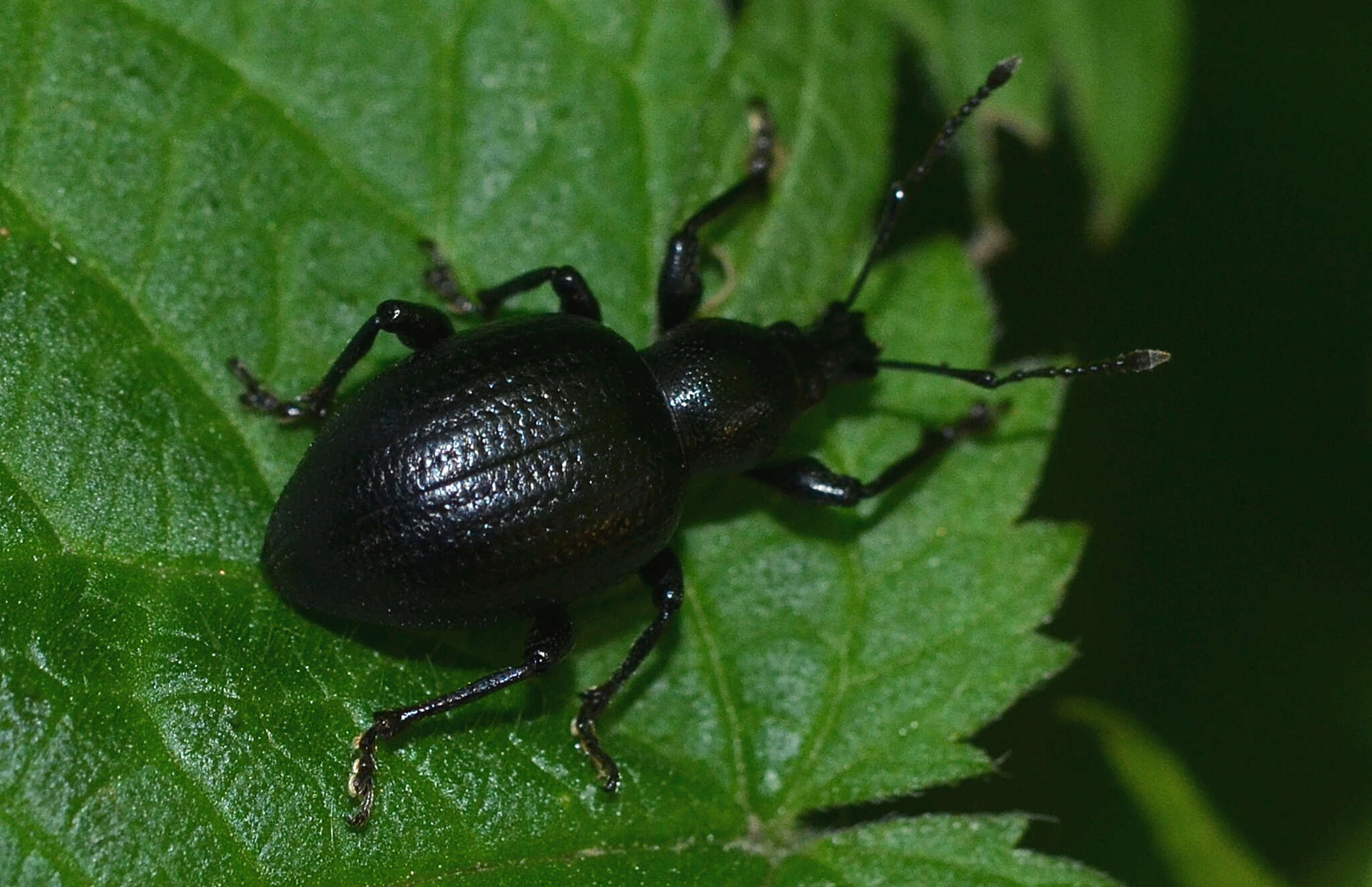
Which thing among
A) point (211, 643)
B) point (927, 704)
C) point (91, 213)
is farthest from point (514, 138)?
point (927, 704)

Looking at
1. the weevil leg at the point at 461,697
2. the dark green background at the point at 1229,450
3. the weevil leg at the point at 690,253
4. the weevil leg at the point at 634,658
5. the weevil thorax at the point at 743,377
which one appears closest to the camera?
the weevil leg at the point at 461,697

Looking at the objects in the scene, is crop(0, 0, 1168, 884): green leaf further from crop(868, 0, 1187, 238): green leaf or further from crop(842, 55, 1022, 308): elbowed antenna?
crop(868, 0, 1187, 238): green leaf

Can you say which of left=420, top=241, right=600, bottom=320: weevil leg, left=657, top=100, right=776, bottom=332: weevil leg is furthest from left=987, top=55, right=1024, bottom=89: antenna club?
left=420, top=241, right=600, bottom=320: weevil leg

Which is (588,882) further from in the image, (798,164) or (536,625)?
(798,164)

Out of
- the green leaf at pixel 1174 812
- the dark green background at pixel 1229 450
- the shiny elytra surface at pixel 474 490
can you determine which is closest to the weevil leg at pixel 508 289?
the shiny elytra surface at pixel 474 490

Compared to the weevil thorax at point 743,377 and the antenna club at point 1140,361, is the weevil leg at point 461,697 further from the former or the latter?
the antenna club at point 1140,361

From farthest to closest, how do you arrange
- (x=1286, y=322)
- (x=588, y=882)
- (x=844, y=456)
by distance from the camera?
(x=1286, y=322) → (x=844, y=456) → (x=588, y=882)

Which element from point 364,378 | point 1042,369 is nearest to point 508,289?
point 364,378

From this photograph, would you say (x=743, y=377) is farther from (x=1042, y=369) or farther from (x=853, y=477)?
(x=1042, y=369)
